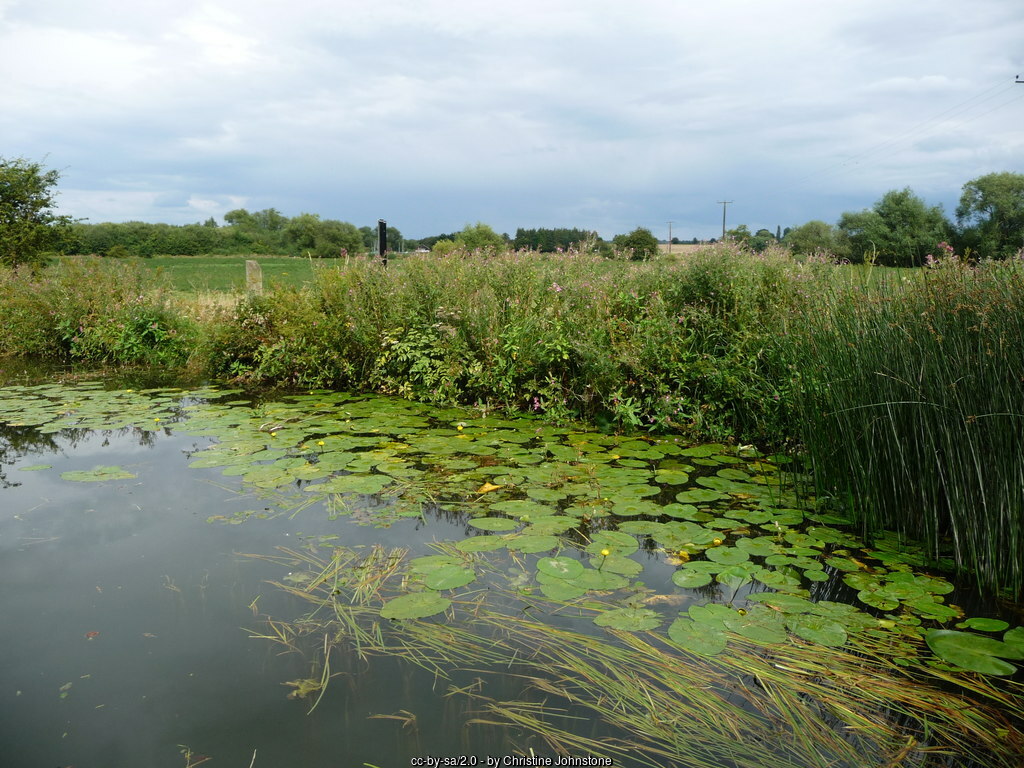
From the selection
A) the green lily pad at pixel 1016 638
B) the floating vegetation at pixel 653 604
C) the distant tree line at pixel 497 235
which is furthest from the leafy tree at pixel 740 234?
the green lily pad at pixel 1016 638

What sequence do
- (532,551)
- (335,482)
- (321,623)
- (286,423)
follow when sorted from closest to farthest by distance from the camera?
(321,623) → (532,551) → (335,482) → (286,423)

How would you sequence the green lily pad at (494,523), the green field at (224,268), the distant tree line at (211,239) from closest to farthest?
the green lily pad at (494,523) < the green field at (224,268) < the distant tree line at (211,239)

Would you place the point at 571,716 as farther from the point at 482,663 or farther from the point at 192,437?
the point at 192,437

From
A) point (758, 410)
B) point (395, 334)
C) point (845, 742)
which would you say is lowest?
point (845, 742)

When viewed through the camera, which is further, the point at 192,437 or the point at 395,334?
the point at 395,334

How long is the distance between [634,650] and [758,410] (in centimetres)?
322

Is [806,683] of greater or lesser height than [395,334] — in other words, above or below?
below

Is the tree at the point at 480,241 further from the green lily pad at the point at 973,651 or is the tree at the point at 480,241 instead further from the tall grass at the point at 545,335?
the green lily pad at the point at 973,651

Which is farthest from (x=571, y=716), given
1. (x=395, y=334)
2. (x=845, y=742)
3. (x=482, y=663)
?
(x=395, y=334)

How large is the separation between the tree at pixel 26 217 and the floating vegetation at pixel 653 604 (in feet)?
52.3

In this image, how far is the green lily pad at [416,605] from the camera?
2.53 metres

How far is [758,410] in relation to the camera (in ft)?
16.5

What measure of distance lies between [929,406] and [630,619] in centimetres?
175

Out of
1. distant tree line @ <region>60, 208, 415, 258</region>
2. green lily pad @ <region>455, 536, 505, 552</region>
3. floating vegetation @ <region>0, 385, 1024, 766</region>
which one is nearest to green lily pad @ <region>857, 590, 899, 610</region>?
floating vegetation @ <region>0, 385, 1024, 766</region>
